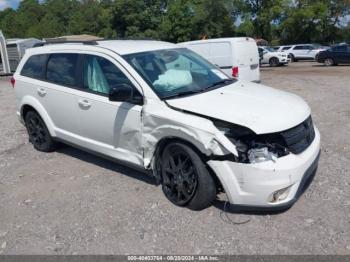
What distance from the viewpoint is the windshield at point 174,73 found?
176 inches

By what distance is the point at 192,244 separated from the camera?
3592mm

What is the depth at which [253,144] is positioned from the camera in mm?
3727

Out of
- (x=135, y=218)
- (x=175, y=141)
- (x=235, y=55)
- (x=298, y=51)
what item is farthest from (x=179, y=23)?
(x=135, y=218)

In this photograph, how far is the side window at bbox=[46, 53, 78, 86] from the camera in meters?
5.32

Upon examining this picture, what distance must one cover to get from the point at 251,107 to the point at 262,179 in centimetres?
77

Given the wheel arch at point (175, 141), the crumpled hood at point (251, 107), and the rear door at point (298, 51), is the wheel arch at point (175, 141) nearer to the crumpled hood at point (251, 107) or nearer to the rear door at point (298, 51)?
the crumpled hood at point (251, 107)

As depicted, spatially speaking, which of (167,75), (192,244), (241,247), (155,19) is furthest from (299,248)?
(155,19)

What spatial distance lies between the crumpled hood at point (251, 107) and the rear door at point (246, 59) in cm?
701

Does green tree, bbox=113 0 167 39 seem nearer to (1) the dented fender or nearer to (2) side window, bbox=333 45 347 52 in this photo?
(2) side window, bbox=333 45 347 52

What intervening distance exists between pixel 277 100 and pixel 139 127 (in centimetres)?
153

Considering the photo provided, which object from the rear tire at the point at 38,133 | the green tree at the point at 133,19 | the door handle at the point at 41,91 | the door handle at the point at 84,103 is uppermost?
the green tree at the point at 133,19

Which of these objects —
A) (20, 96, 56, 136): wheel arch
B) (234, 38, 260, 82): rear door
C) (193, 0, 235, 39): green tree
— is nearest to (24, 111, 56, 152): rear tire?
(20, 96, 56, 136): wheel arch

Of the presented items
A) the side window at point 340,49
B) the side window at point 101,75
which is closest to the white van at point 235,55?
the side window at point 101,75

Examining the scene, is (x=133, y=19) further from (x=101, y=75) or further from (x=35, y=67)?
(x=101, y=75)
